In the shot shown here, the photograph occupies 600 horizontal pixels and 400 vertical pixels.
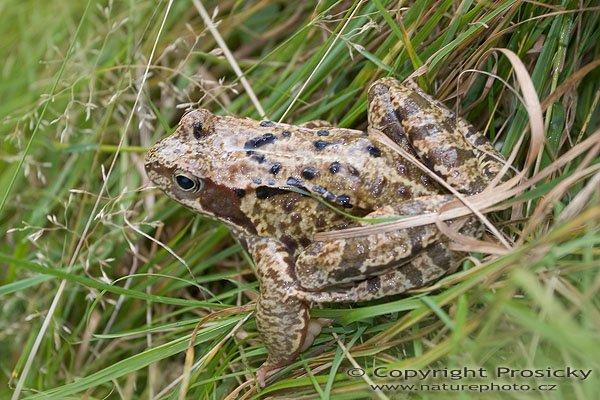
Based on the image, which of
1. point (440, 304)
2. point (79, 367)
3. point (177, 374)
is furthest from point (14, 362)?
point (440, 304)

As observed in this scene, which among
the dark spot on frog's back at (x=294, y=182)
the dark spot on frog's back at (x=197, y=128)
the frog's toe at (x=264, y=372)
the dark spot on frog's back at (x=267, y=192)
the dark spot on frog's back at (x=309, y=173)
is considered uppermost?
the dark spot on frog's back at (x=197, y=128)

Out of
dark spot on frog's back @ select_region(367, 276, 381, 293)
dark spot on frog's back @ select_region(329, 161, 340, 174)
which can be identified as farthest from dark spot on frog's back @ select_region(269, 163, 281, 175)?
dark spot on frog's back @ select_region(367, 276, 381, 293)

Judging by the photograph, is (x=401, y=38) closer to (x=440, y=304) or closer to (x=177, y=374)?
(x=440, y=304)

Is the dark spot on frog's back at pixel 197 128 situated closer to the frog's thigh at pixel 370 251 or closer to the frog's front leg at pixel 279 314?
the frog's front leg at pixel 279 314

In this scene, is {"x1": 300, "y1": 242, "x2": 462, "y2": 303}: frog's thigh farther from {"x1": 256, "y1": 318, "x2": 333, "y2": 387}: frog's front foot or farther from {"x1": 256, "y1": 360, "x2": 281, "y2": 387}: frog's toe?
{"x1": 256, "y1": 360, "x2": 281, "y2": 387}: frog's toe

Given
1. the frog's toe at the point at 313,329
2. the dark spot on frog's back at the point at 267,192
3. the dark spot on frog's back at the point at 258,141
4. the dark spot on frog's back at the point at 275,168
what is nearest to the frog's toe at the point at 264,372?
the frog's toe at the point at 313,329

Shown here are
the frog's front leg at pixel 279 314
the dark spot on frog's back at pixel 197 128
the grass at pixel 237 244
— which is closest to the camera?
the grass at pixel 237 244
